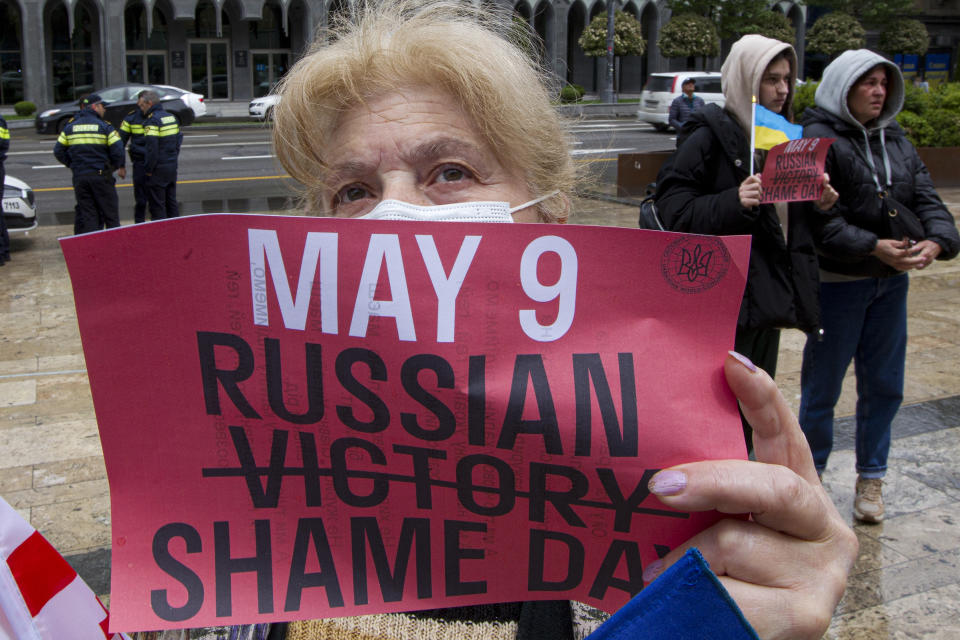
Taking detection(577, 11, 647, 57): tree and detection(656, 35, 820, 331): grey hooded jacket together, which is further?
detection(577, 11, 647, 57): tree

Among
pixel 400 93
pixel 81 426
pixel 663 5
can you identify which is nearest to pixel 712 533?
pixel 400 93

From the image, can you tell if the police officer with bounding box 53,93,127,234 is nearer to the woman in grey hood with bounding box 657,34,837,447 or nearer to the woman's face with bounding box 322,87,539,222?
the woman in grey hood with bounding box 657,34,837,447

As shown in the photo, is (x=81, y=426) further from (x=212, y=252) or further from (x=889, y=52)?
(x=889, y=52)

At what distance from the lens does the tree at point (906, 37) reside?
128 feet

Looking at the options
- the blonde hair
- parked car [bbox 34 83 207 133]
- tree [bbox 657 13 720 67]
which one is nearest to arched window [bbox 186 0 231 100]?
parked car [bbox 34 83 207 133]

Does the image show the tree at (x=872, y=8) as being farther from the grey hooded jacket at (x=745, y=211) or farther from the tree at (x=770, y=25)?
the grey hooded jacket at (x=745, y=211)

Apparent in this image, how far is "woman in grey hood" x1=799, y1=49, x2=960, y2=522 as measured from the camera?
149 inches

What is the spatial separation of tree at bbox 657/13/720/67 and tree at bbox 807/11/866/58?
6310 mm

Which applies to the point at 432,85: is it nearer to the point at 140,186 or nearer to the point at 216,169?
the point at 140,186

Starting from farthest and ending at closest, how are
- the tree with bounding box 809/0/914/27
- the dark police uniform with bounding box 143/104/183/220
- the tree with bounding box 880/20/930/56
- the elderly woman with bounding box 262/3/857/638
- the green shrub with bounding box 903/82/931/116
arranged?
the tree with bounding box 880/20/930/56 < the tree with bounding box 809/0/914/27 < the green shrub with bounding box 903/82/931/116 < the dark police uniform with bounding box 143/104/183/220 < the elderly woman with bounding box 262/3/857/638

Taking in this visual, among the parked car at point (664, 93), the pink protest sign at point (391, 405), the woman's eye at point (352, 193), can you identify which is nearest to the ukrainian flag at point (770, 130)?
the woman's eye at point (352, 193)

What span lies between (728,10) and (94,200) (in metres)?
32.5

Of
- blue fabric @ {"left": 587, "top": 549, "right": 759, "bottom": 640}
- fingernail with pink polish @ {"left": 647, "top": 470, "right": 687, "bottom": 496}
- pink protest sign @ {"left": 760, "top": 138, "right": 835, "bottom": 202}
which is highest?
pink protest sign @ {"left": 760, "top": 138, "right": 835, "bottom": 202}

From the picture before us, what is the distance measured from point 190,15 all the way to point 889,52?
1191 inches
